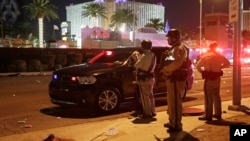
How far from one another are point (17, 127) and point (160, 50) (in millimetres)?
4837

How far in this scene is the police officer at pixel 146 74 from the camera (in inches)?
344

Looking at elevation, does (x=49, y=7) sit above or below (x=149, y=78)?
above

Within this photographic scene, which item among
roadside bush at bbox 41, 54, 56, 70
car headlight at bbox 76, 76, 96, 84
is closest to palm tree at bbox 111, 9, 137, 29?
roadside bush at bbox 41, 54, 56, 70

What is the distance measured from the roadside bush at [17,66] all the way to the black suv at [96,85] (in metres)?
23.3

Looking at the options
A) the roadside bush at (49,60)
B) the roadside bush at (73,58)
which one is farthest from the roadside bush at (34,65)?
the roadside bush at (73,58)

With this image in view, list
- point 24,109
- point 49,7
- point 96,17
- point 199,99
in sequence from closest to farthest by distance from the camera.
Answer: point 24,109
point 199,99
point 49,7
point 96,17

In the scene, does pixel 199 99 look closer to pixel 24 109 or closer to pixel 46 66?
pixel 24 109

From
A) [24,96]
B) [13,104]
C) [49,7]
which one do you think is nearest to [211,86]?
[13,104]

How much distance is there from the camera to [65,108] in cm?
1071

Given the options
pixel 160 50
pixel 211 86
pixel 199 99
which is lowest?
pixel 199 99

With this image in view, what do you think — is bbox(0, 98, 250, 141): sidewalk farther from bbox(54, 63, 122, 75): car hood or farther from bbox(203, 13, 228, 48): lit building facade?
bbox(203, 13, 228, 48): lit building facade

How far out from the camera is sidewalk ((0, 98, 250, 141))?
271 inches

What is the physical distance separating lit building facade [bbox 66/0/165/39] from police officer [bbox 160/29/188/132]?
4143 inches

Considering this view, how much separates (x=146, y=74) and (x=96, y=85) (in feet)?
4.76
